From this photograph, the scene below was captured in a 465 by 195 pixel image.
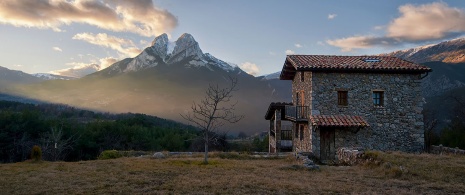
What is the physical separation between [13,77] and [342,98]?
11723 centimetres

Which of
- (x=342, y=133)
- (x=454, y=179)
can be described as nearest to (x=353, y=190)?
(x=454, y=179)

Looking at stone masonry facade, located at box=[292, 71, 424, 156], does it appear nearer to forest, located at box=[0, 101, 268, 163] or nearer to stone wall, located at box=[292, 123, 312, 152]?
stone wall, located at box=[292, 123, 312, 152]

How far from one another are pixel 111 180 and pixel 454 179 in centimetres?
1081

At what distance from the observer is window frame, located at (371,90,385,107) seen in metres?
21.6

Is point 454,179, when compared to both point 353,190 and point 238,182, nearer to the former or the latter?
point 353,190

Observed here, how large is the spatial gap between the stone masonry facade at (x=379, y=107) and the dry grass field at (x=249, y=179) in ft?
22.7

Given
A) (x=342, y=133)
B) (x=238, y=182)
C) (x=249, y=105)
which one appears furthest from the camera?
(x=249, y=105)

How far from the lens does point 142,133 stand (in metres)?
50.8

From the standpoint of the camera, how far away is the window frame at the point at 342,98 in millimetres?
21516

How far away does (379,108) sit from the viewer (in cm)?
2153

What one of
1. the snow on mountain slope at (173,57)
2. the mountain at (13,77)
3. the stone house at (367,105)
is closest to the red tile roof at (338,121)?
the stone house at (367,105)

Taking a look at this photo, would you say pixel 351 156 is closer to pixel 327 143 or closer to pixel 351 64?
pixel 327 143

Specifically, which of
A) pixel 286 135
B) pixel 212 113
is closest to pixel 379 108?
pixel 286 135

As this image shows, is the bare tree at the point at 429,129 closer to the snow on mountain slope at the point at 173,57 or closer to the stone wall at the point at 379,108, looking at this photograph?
the stone wall at the point at 379,108
